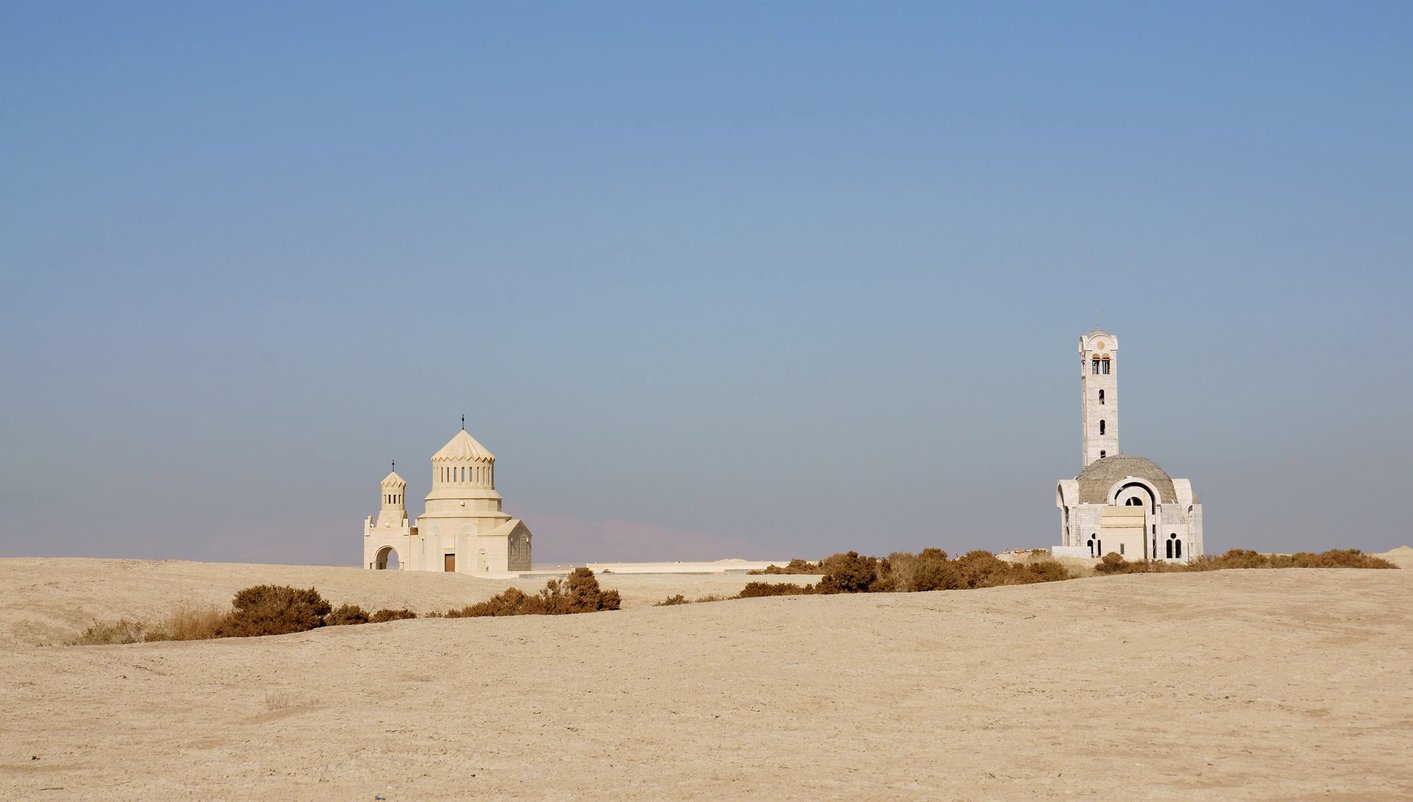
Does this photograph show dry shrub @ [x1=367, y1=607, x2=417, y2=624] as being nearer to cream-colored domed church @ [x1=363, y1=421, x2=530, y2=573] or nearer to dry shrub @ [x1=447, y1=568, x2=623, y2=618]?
dry shrub @ [x1=447, y1=568, x2=623, y2=618]

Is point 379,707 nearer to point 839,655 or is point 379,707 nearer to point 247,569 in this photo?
point 839,655

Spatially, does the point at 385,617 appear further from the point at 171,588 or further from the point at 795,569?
the point at 795,569

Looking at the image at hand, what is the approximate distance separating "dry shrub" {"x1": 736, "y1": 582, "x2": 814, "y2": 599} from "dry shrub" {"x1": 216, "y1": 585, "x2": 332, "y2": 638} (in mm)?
7857

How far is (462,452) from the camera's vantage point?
64.8 m

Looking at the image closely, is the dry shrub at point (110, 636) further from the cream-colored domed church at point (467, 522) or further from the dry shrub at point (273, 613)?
the cream-colored domed church at point (467, 522)

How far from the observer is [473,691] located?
14.5 m

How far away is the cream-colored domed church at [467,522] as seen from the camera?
203ft

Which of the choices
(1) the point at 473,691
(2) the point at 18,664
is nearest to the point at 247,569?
(2) the point at 18,664

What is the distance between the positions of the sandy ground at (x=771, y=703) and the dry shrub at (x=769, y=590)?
371cm

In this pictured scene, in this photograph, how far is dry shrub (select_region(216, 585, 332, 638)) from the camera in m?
18.7

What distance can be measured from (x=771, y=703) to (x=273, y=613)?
898cm

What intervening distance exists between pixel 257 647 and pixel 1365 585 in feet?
58.2

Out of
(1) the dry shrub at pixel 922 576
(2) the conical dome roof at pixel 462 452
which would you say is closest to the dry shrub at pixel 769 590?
(1) the dry shrub at pixel 922 576

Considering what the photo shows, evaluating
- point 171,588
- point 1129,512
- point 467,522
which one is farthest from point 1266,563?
point 467,522
